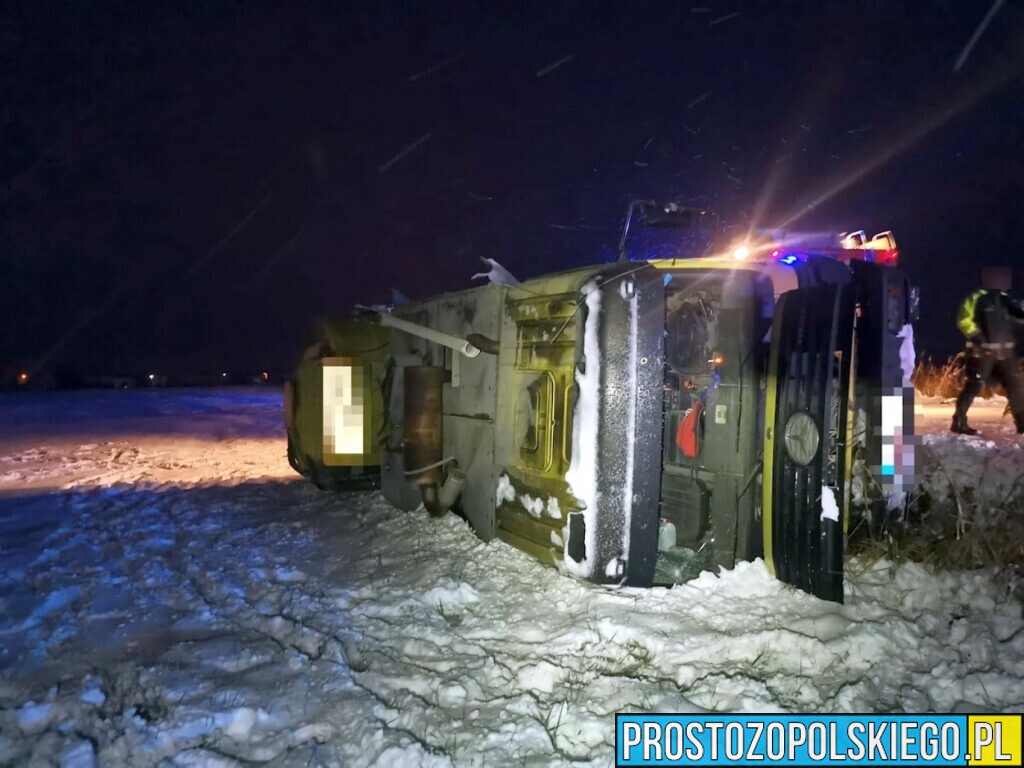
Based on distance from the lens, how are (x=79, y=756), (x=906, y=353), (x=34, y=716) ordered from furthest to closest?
(x=906, y=353) → (x=34, y=716) → (x=79, y=756)

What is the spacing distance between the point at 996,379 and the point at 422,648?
6.71 meters

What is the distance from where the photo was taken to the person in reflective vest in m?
7.13

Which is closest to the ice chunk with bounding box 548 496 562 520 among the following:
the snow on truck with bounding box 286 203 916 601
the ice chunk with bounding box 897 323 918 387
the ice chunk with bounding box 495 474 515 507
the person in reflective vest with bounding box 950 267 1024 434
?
the snow on truck with bounding box 286 203 916 601

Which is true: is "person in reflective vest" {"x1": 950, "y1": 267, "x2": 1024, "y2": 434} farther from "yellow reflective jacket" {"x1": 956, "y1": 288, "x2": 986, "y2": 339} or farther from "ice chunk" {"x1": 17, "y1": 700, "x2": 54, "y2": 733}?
"ice chunk" {"x1": 17, "y1": 700, "x2": 54, "y2": 733}

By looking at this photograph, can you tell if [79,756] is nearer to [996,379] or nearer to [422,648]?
[422,648]

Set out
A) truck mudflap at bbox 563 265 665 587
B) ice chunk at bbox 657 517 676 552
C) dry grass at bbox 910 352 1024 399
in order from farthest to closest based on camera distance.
→ 1. dry grass at bbox 910 352 1024 399
2. ice chunk at bbox 657 517 676 552
3. truck mudflap at bbox 563 265 665 587

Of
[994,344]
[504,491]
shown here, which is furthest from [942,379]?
[504,491]

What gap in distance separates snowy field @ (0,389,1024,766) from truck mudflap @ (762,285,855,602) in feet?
1.01

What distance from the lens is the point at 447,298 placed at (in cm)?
610

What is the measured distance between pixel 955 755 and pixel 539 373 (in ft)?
9.30

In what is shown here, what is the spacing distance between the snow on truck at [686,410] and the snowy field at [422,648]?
35cm

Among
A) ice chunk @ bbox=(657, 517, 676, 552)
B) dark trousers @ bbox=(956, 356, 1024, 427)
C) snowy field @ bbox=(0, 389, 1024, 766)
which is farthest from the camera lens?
dark trousers @ bbox=(956, 356, 1024, 427)

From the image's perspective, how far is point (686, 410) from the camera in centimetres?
484

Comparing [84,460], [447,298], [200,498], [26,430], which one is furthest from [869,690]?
[26,430]
